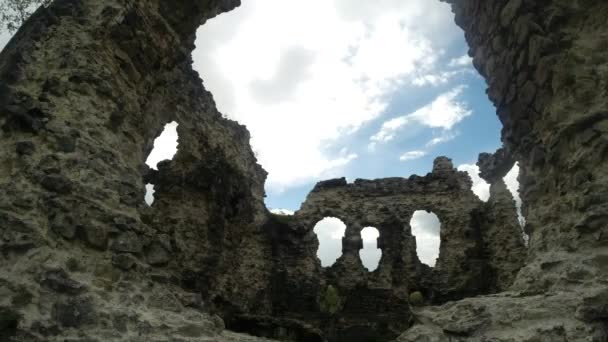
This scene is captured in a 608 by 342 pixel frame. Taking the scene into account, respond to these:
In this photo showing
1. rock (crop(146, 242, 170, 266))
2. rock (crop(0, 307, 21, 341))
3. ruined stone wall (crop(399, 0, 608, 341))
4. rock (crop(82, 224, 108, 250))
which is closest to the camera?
rock (crop(0, 307, 21, 341))

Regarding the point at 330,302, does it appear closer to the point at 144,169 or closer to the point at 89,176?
the point at 144,169

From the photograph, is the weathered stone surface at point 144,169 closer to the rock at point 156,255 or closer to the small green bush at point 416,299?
the rock at point 156,255

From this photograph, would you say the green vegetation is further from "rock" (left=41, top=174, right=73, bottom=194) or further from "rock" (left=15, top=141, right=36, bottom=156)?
"rock" (left=15, top=141, right=36, bottom=156)

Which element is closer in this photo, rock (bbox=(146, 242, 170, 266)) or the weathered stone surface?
the weathered stone surface

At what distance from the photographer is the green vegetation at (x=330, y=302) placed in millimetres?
12805

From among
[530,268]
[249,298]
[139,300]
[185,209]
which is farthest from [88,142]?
[249,298]

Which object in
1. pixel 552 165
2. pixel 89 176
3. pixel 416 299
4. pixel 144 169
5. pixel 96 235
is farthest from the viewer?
pixel 416 299

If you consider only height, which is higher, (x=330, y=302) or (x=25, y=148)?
(x=25, y=148)

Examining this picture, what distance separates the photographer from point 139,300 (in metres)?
2.95

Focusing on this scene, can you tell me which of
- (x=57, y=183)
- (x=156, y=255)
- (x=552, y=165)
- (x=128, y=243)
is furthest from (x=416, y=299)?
(x=57, y=183)

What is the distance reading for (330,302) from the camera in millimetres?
12812

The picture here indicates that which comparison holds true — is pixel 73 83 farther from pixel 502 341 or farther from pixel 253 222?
pixel 253 222

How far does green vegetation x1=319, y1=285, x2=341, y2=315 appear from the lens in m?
12.8

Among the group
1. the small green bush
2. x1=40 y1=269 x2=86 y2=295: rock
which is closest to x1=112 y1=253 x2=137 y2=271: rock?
x1=40 y1=269 x2=86 y2=295: rock
